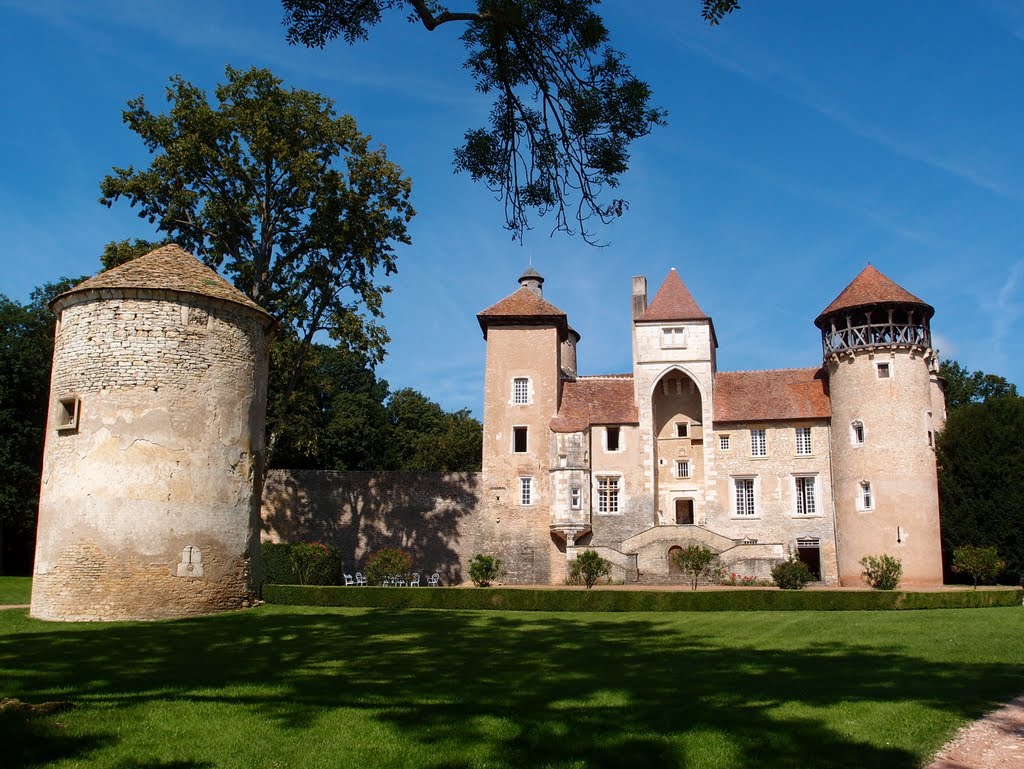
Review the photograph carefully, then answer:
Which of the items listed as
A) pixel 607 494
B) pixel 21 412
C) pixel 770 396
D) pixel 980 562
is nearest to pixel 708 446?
pixel 770 396

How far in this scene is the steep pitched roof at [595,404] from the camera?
125ft

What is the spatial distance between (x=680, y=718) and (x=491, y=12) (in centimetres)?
655

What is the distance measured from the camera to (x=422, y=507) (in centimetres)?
3791

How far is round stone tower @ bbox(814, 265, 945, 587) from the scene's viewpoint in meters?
33.9

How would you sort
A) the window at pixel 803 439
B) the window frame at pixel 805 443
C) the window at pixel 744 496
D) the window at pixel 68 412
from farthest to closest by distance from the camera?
the window at pixel 744 496 < the window at pixel 803 439 < the window frame at pixel 805 443 < the window at pixel 68 412

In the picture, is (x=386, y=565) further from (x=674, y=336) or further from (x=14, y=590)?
(x=674, y=336)

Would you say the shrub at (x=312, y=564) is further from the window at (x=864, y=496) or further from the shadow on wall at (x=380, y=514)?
the window at (x=864, y=496)

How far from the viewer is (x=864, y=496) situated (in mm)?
35062

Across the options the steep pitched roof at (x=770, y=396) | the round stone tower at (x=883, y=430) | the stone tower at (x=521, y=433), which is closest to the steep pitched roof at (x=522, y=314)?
the stone tower at (x=521, y=433)

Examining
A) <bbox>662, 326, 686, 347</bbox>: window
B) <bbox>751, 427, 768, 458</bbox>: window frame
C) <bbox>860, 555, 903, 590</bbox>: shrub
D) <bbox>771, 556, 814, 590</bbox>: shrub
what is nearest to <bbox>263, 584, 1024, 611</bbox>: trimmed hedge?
<bbox>771, 556, 814, 590</bbox>: shrub

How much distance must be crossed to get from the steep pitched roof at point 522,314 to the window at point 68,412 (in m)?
21.9

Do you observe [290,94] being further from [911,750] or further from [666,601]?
[911,750]

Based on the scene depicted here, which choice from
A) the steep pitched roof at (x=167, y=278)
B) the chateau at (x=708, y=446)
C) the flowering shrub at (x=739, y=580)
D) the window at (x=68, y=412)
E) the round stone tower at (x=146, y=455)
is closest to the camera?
the round stone tower at (x=146, y=455)

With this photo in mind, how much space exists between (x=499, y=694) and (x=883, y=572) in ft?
82.4
